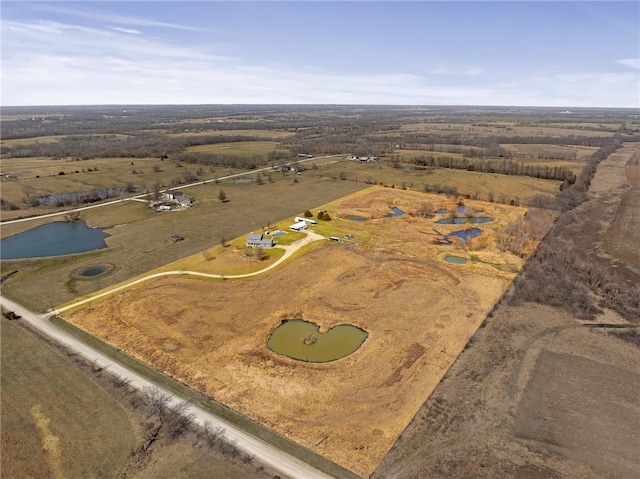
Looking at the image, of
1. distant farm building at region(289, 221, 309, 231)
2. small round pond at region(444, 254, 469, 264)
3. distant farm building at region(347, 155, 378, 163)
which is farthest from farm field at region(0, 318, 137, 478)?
distant farm building at region(347, 155, 378, 163)

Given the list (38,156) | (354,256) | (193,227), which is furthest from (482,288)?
(38,156)

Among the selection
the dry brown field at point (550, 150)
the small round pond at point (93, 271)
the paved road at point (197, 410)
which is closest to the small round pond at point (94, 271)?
the small round pond at point (93, 271)

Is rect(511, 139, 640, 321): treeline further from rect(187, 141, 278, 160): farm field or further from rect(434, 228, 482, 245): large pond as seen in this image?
rect(187, 141, 278, 160): farm field

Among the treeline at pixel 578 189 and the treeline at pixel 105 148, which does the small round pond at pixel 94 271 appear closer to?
the treeline at pixel 578 189

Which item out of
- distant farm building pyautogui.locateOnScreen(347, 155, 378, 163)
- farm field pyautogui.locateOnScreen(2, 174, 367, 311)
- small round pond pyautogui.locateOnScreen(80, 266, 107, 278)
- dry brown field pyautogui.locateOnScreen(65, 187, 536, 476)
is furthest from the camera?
distant farm building pyautogui.locateOnScreen(347, 155, 378, 163)

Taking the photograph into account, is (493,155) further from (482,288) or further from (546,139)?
(482,288)

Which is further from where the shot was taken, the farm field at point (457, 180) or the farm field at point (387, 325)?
the farm field at point (457, 180)
